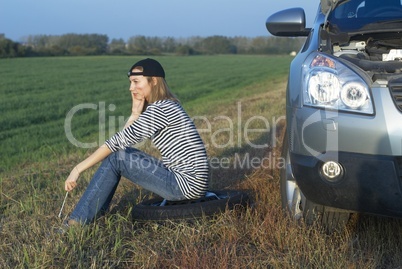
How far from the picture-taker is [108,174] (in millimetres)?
4273

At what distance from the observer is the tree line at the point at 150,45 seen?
72375 mm

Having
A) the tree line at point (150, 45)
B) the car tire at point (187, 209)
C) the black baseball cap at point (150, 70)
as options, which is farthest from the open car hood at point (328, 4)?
the tree line at point (150, 45)

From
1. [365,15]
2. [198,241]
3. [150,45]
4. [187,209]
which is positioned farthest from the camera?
[150,45]

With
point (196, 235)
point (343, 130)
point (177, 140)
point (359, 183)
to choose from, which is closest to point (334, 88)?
point (343, 130)

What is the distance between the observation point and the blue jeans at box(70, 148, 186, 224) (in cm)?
414

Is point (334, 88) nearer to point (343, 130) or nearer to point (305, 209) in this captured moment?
point (343, 130)

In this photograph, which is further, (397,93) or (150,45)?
(150,45)

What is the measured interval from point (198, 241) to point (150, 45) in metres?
86.0

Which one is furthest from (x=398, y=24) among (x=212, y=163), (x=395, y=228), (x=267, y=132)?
(x=267, y=132)

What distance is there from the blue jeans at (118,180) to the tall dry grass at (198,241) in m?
0.12

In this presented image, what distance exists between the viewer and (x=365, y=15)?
16.1 feet

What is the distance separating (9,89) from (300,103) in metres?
22.3

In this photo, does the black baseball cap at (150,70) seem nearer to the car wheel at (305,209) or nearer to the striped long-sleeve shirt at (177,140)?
the striped long-sleeve shirt at (177,140)

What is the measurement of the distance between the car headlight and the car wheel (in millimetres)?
652
